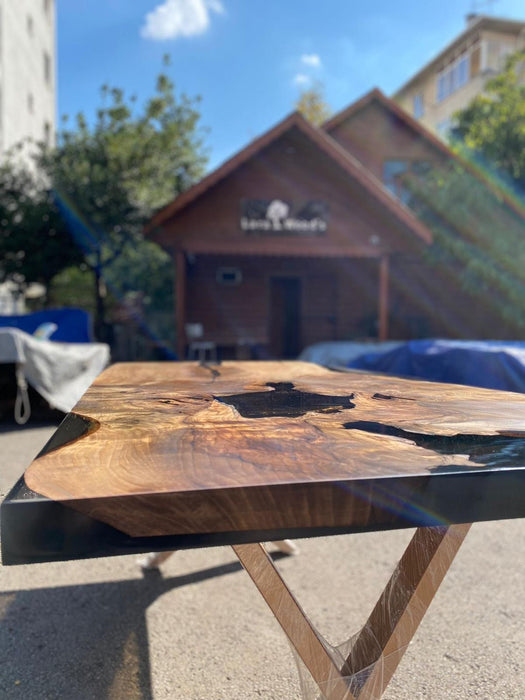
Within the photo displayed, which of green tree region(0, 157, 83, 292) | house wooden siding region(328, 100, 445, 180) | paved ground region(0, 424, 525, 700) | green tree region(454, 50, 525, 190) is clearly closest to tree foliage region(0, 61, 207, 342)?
green tree region(0, 157, 83, 292)

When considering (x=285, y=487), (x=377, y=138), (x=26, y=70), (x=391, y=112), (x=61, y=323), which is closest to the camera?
(x=285, y=487)

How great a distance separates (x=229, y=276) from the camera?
13758 millimetres

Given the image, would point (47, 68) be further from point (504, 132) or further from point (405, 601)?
point (405, 601)

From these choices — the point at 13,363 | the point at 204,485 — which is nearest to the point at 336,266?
the point at 13,363

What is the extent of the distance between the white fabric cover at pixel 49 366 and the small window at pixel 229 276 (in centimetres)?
724

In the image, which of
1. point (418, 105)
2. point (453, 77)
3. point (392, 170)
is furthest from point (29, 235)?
point (418, 105)

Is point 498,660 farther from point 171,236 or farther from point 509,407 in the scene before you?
point 171,236

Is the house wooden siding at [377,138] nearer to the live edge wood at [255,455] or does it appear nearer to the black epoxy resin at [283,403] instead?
the black epoxy resin at [283,403]

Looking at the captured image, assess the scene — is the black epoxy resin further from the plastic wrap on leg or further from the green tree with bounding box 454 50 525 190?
the green tree with bounding box 454 50 525 190

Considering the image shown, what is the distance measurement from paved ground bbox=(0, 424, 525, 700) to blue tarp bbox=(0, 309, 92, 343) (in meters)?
6.55

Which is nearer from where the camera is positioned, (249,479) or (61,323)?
(249,479)

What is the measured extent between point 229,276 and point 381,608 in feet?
41.9

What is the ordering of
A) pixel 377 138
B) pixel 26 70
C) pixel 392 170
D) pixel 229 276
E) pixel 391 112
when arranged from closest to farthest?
pixel 229 276 → pixel 391 112 → pixel 377 138 → pixel 392 170 → pixel 26 70

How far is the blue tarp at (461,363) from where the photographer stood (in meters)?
4.91
